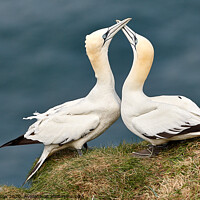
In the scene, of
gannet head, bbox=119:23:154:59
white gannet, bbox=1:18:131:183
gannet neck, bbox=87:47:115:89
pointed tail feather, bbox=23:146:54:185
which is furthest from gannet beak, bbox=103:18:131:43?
pointed tail feather, bbox=23:146:54:185

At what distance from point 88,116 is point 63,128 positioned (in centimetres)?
58

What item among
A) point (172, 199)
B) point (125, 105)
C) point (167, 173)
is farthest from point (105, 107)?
point (172, 199)

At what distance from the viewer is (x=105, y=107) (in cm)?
1034

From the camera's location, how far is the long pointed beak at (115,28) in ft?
33.9

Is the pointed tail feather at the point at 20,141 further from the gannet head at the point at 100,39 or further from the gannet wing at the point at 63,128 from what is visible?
the gannet head at the point at 100,39

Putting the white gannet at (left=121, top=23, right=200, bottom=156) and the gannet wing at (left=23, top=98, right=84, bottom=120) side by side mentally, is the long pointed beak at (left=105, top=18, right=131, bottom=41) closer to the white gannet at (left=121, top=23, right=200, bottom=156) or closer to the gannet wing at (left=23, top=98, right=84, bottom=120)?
the white gannet at (left=121, top=23, right=200, bottom=156)

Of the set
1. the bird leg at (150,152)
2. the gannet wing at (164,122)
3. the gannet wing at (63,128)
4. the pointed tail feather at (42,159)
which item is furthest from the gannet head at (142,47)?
the pointed tail feather at (42,159)

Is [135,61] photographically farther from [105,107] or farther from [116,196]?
[116,196]

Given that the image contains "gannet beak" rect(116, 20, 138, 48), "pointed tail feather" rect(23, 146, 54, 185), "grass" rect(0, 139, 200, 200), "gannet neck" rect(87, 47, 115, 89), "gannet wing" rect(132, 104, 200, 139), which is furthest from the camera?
"pointed tail feather" rect(23, 146, 54, 185)

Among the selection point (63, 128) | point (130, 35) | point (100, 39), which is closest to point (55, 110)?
point (63, 128)

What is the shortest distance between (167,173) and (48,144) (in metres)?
2.73

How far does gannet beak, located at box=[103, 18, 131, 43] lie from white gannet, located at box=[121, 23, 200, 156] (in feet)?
1.04

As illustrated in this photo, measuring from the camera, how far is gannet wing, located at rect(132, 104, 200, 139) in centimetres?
952

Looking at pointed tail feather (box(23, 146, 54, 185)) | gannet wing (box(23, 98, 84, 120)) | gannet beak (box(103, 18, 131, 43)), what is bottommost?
pointed tail feather (box(23, 146, 54, 185))
